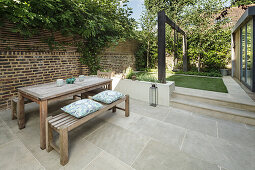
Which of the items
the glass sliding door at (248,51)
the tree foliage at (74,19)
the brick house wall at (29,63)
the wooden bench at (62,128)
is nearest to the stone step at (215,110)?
the glass sliding door at (248,51)

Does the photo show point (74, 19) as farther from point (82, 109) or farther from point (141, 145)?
point (141, 145)

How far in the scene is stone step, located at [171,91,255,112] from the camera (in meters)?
2.68

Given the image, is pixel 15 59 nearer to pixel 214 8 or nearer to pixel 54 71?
pixel 54 71

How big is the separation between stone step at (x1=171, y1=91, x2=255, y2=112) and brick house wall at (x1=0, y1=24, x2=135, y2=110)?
11.8 feet

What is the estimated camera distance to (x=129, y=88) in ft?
13.2

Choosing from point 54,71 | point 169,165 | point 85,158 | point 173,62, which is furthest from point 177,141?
point 173,62

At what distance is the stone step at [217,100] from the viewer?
2.68m

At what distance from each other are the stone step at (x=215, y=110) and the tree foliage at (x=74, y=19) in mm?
3501

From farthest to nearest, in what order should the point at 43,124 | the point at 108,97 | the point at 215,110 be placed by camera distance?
the point at 215,110, the point at 108,97, the point at 43,124

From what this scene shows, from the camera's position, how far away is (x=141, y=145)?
1.81m

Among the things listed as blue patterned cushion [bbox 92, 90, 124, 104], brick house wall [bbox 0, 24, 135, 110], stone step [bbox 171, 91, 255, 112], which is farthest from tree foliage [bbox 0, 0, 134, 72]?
stone step [bbox 171, 91, 255, 112]

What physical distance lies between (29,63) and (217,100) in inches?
196

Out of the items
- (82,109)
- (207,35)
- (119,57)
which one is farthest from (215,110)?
(207,35)

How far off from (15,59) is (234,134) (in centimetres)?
499
